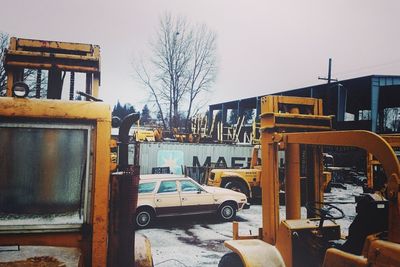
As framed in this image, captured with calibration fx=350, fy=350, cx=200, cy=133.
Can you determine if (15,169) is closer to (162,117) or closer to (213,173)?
(213,173)

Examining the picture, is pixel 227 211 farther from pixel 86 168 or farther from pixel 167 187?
pixel 86 168

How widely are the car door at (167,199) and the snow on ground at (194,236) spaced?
18.4 inches

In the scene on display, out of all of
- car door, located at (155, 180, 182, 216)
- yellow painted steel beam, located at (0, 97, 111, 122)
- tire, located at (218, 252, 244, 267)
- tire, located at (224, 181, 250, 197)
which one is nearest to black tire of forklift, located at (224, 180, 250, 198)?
tire, located at (224, 181, 250, 197)

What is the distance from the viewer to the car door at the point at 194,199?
11.1 meters

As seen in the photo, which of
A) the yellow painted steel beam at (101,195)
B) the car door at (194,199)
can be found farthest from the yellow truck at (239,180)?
the yellow painted steel beam at (101,195)

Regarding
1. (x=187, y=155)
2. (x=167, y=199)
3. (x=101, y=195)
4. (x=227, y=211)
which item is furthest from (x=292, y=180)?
(x=187, y=155)

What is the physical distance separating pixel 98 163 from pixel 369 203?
2.35 m

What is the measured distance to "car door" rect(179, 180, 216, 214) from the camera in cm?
1109

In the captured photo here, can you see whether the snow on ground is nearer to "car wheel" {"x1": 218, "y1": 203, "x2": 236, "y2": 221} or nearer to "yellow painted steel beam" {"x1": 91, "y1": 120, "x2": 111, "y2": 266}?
"car wheel" {"x1": 218, "y1": 203, "x2": 236, "y2": 221}

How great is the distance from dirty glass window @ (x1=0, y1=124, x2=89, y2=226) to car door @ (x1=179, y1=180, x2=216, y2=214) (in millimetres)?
8651

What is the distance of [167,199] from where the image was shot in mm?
10820

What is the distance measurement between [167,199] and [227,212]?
7.03 ft

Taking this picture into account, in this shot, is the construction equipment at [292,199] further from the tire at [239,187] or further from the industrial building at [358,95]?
the industrial building at [358,95]

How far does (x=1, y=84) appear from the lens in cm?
2145
